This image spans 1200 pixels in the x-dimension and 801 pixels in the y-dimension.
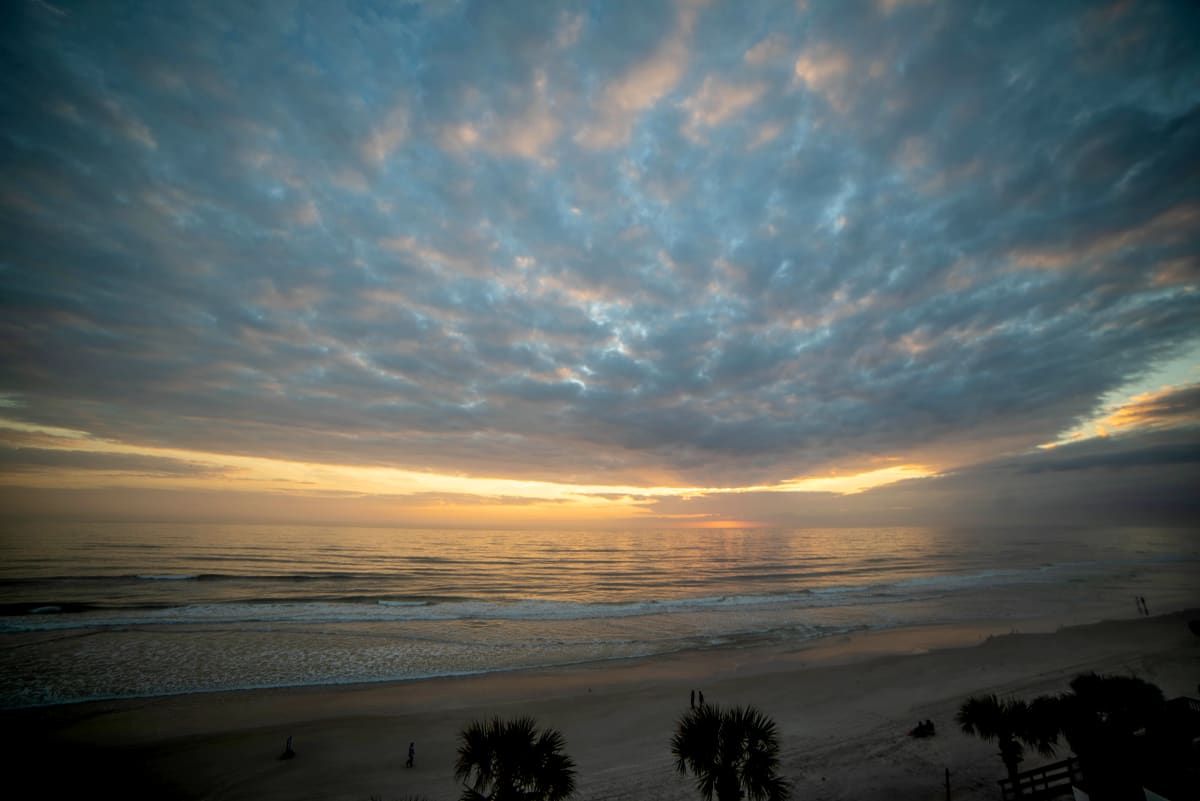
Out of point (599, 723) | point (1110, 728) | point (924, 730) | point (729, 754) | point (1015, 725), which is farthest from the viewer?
point (599, 723)

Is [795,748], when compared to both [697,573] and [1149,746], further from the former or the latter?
[697,573]

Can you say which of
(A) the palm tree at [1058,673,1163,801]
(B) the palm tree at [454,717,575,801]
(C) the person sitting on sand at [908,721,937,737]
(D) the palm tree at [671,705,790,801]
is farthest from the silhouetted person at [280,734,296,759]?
(A) the palm tree at [1058,673,1163,801]

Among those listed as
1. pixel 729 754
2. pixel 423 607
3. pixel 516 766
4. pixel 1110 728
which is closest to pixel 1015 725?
pixel 1110 728

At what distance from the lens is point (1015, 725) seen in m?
13.0

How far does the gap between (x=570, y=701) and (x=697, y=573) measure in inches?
2093

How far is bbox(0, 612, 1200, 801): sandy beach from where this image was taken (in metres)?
16.1

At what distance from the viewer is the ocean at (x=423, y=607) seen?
89.7 feet

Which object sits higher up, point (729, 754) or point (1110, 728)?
point (1110, 728)

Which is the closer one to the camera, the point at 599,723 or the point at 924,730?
the point at 924,730

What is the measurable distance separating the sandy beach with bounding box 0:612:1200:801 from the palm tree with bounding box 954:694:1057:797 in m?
2.66

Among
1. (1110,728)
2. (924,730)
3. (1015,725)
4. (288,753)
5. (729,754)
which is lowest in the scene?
(288,753)

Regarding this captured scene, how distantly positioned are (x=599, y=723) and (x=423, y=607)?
28670mm

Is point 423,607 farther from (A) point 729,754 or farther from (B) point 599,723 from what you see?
(A) point 729,754

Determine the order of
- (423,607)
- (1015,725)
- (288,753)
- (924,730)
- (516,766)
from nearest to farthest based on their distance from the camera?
(516,766), (1015,725), (288,753), (924,730), (423,607)
